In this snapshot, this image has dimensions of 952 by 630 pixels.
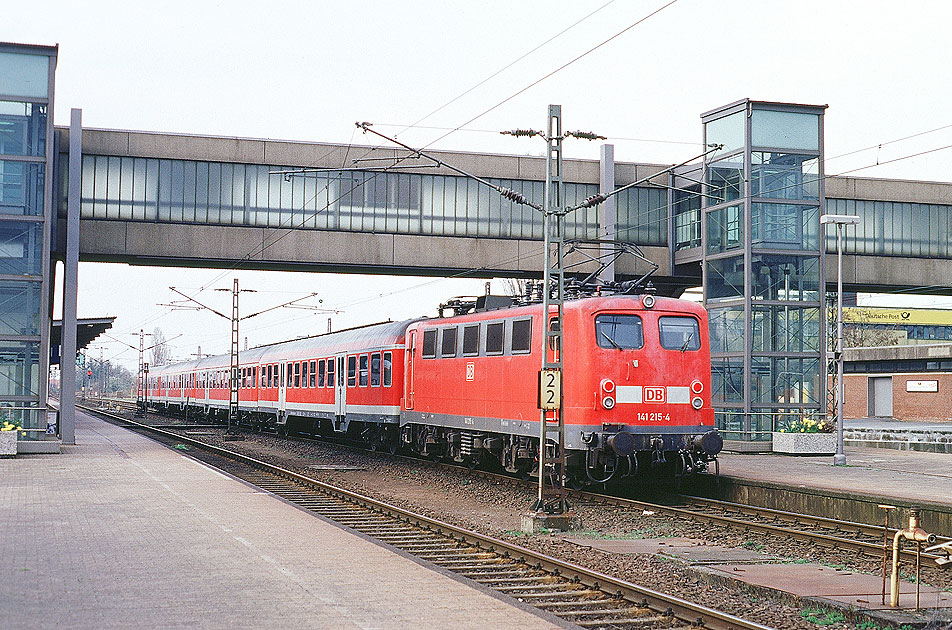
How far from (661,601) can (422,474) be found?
1479 centimetres

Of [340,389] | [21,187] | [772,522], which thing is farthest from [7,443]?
[772,522]

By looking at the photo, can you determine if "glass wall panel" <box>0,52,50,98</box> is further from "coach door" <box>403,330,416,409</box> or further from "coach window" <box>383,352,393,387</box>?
"coach door" <box>403,330,416,409</box>

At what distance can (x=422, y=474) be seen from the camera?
24406mm

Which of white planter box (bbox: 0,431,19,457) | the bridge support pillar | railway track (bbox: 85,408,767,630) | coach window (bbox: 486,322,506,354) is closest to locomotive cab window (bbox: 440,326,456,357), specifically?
coach window (bbox: 486,322,506,354)

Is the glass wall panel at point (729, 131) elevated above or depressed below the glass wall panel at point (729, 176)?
above

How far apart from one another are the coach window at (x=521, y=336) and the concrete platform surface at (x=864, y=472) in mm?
4747

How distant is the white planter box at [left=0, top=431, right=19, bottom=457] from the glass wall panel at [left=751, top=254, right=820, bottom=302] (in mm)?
20325

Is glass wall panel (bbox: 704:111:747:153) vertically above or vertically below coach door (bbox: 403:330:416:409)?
above

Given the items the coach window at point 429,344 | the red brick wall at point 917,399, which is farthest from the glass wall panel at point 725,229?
the red brick wall at point 917,399

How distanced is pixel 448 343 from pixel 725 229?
1181 cm

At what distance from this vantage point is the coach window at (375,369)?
99.6 ft

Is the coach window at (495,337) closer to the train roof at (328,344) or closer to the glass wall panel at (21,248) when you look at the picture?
the train roof at (328,344)

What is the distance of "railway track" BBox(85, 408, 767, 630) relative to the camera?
959 centimetres

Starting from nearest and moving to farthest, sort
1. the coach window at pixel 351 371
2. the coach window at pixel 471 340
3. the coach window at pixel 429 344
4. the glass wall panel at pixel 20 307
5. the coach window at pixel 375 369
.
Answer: the coach window at pixel 471 340 → the coach window at pixel 429 344 → the glass wall panel at pixel 20 307 → the coach window at pixel 375 369 → the coach window at pixel 351 371
